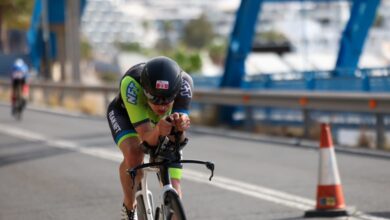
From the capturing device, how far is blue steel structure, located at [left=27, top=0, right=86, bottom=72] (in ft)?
148

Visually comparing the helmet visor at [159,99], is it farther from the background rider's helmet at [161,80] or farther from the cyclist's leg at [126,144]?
the cyclist's leg at [126,144]

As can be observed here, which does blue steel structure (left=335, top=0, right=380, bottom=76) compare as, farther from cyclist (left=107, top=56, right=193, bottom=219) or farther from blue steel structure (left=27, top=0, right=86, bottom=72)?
blue steel structure (left=27, top=0, right=86, bottom=72)

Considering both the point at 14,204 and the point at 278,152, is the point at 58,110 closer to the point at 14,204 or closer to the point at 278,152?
the point at 278,152

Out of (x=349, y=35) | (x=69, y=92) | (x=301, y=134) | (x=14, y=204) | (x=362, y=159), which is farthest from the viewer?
(x=69, y=92)

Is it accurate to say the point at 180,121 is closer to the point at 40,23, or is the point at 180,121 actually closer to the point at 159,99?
the point at 159,99

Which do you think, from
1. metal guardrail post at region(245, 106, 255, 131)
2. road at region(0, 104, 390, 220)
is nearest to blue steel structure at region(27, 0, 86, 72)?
metal guardrail post at region(245, 106, 255, 131)

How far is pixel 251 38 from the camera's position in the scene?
24.2 m

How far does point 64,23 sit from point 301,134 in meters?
27.9

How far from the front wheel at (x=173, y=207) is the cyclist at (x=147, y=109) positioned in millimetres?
351

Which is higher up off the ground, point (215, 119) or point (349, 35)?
point (349, 35)

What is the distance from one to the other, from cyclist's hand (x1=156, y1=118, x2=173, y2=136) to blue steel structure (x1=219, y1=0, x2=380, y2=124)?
15942 mm

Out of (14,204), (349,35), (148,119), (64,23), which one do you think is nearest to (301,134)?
(349,35)

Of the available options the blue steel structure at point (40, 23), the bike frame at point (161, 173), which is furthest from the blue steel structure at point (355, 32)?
the blue steel structure at point (40, 23)

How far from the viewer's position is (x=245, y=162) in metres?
15.0
